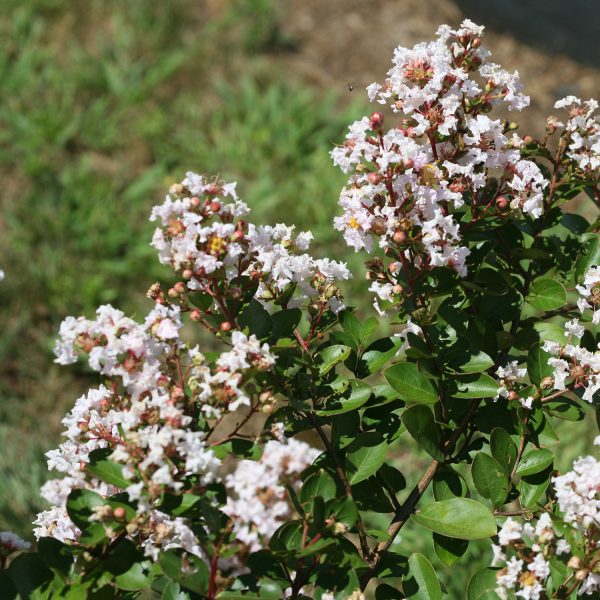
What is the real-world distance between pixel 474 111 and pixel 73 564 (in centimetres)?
91

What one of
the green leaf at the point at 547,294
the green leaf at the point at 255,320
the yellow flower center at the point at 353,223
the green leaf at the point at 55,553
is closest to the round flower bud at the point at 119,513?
the green leaf at the point at 55,553

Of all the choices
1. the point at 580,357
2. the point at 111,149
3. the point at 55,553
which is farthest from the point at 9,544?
the point at 111,149

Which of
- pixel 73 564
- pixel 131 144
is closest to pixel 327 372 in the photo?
pixel 73 564

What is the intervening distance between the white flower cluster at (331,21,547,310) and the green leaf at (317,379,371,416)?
0.17m

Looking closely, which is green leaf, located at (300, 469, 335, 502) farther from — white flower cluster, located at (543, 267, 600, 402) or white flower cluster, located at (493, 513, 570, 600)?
white flower cluster, located at (543, 267, 600, 402)

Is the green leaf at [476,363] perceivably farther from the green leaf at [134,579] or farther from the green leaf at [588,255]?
the green leaf at [134,579]

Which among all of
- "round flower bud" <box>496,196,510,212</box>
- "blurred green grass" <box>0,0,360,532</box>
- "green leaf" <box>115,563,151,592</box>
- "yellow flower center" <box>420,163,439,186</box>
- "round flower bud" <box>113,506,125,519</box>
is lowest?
"green leaf" <box>115,563,151,592</box>

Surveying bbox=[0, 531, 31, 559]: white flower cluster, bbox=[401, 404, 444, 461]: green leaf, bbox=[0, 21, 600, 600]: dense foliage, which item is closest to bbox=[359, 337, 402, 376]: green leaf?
bbox=[0, 21, 600, 600]: dense foliage

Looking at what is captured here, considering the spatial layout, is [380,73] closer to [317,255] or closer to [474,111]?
[317,255]

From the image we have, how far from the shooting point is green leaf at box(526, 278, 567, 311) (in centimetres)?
140

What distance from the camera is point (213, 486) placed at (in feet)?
3.63

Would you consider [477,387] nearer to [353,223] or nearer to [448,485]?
[448,485]

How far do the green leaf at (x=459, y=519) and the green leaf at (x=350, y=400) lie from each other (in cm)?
20

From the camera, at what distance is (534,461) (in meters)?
1.30
